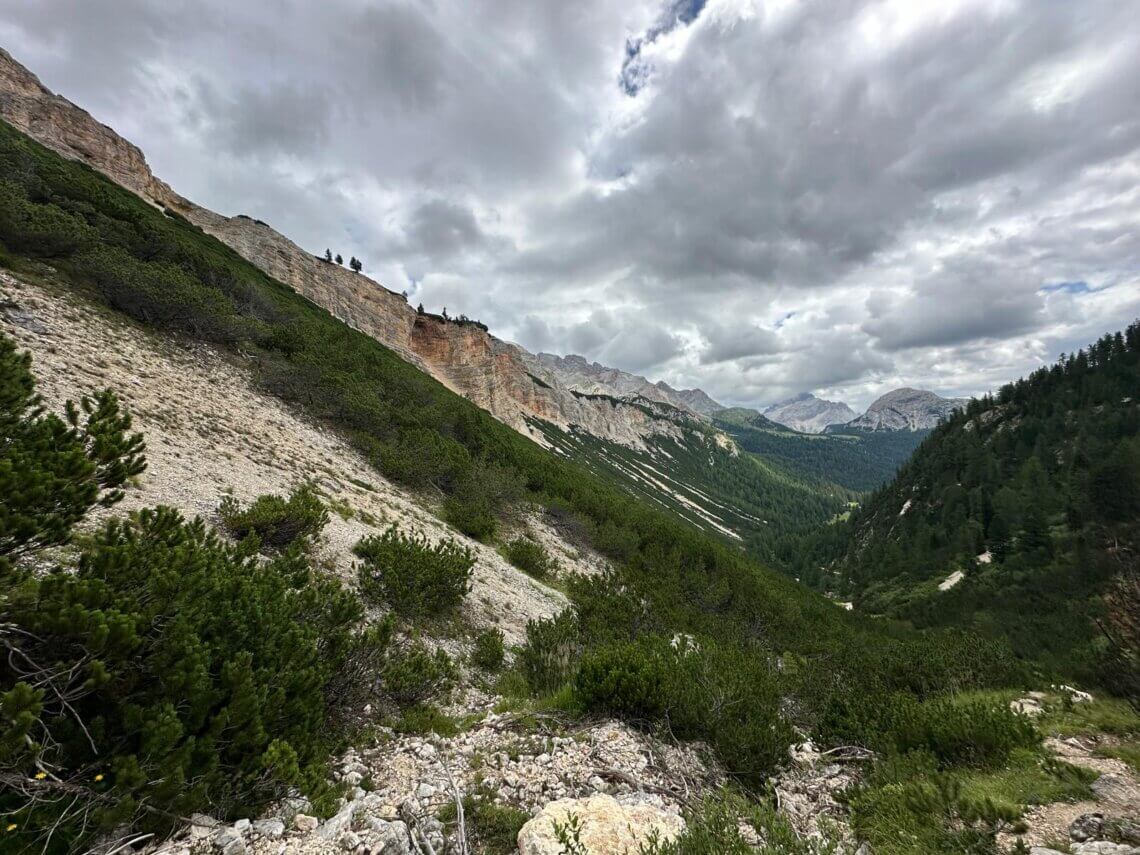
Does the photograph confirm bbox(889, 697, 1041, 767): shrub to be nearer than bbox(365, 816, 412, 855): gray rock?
No

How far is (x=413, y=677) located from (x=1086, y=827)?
26.8ft

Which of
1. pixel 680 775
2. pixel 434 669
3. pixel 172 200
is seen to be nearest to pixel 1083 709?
pixel 680 775

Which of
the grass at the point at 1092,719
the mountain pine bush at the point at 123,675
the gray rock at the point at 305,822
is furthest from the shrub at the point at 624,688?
the grass at the point at 1092,719

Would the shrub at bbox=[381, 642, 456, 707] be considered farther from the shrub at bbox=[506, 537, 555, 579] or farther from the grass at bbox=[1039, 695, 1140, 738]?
the shrub at bbox=[506, 537, 555, 579]

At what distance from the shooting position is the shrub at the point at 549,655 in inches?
376

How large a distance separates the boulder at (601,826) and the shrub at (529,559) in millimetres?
14707

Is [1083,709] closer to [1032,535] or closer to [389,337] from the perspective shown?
[1032,535]

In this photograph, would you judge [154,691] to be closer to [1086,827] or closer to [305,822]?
[305,822]

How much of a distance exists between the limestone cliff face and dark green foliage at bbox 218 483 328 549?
197 ft

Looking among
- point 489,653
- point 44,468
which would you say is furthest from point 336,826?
point 489,653

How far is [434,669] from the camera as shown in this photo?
24.7 feet

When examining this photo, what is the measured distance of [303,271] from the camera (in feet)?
207

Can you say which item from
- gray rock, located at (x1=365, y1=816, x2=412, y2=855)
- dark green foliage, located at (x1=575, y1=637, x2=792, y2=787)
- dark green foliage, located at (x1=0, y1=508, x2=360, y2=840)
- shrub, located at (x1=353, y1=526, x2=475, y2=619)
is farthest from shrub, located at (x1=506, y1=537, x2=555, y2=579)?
gray rock, located at (x1=365, y1=816, x2=412, y2=855)

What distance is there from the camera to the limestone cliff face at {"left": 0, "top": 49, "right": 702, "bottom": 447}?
4453cm
